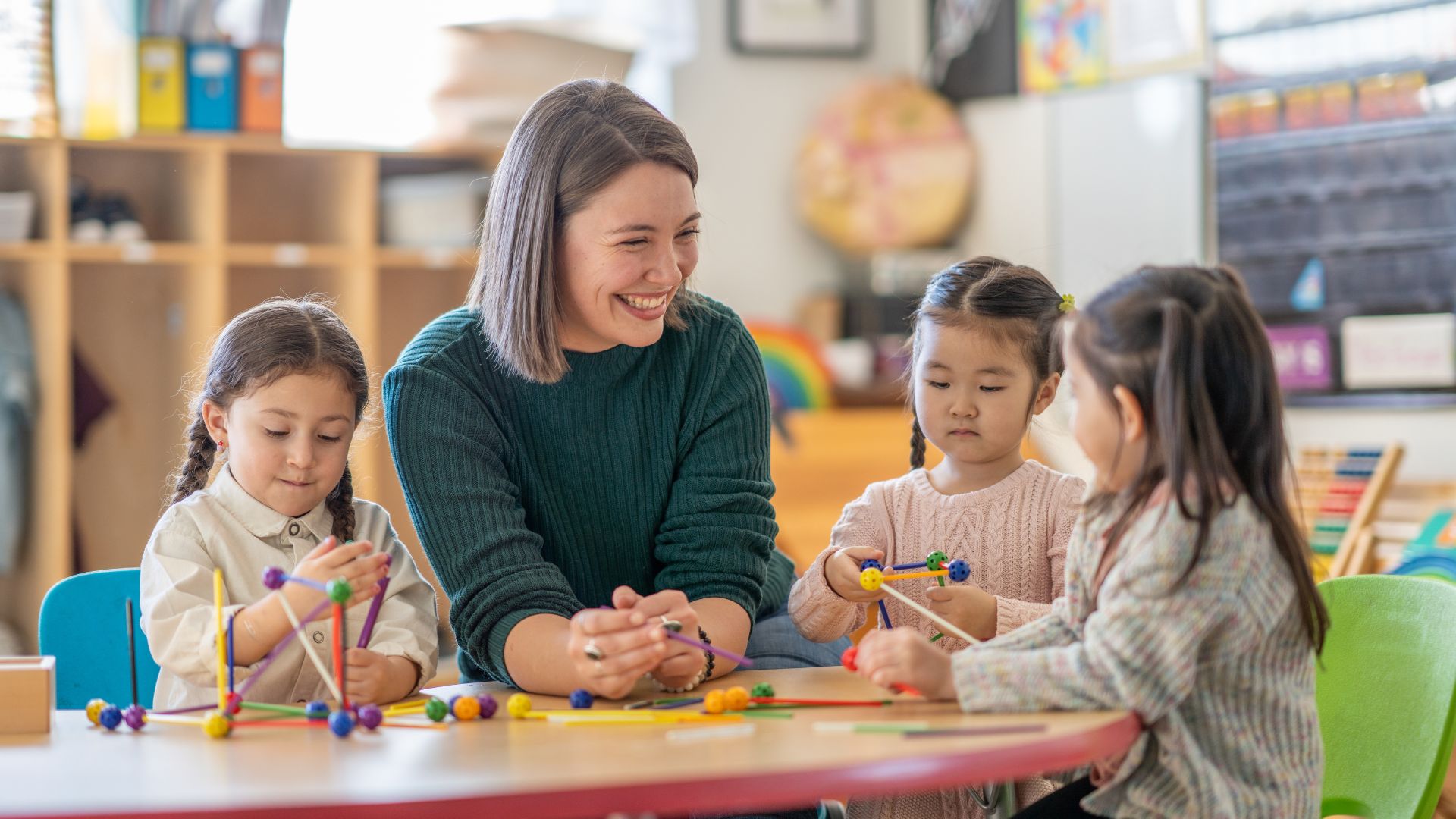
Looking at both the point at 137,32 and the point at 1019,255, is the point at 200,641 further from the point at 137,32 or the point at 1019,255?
the point at 1019,255

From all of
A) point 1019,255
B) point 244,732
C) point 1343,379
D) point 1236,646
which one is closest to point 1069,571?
point 1236,646

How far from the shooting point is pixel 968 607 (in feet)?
4.42

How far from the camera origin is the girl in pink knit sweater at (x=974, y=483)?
1.49 metres

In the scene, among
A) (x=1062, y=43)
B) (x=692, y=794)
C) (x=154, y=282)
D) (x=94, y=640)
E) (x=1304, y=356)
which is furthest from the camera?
(x=1062, y=43)

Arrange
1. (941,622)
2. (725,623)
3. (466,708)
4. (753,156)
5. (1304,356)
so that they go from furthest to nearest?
(753,156) → (1304,356) → (725,623) → (941,622) → (466,708)

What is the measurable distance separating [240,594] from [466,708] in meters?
0.37

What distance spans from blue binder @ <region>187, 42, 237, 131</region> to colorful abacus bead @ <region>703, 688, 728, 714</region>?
3287 millimetres

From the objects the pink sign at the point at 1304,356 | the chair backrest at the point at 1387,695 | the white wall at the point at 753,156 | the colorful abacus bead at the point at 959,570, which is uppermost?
the white wall at the point at 753,156

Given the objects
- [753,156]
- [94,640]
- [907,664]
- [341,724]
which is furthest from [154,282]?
[907,664]

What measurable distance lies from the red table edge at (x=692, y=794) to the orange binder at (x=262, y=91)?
345cm

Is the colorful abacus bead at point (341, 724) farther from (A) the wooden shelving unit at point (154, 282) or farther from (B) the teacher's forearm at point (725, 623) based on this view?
(A) the wooden shelving unit at point (154, 282)

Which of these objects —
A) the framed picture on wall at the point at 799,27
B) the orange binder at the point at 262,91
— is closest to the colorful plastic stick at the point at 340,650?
the orange binder at the point at 262,91

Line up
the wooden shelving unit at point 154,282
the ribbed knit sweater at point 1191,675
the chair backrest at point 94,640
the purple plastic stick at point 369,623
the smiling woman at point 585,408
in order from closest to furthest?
the ribbed knit sweater at point 1191,675, the purple plastic stick at point 369,623, the smiling woman at point 585,408, the chair backrest at point 94,640, the wooden shelving unit at point 154,282

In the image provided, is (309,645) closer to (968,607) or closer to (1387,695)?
(968,607)
